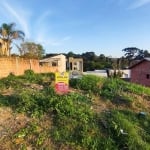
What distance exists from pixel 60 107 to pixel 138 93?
358 centimetres

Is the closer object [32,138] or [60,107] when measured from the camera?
[32,138]

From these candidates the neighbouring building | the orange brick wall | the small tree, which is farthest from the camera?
the neighbouring building

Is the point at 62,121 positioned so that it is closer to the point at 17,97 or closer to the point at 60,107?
the point at 60,107

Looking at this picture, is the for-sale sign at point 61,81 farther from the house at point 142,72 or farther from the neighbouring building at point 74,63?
the neighbouring building at point 74,63

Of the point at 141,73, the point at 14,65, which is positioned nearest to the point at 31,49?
the point at 141,73

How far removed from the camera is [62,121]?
5.61 meters

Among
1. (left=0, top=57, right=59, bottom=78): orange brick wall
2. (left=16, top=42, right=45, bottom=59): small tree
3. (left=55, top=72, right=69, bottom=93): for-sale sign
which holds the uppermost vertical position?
(left=16, top=42, right=45, bottom=59): small tree

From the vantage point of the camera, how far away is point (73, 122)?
5.61 meters

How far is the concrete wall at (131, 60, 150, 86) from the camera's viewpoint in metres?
27.4

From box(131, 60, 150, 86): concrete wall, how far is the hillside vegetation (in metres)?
20.2

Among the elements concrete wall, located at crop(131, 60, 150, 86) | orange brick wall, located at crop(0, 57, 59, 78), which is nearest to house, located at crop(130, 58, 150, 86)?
concrete wall, located at crop(131, 60, 150, 86)

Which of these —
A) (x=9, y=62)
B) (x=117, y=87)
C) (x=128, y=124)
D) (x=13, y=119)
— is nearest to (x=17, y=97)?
(x=13, y=119)

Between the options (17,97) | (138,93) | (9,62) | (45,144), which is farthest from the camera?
(9,62)

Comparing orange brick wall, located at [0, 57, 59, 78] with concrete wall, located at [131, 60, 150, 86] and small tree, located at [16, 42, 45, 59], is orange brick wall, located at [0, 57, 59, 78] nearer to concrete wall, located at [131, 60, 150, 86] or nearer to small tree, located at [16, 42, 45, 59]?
concrete wall, located at [131, 60, 150, 86]
